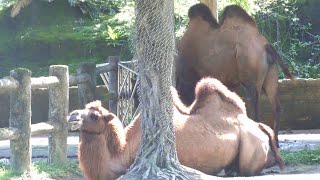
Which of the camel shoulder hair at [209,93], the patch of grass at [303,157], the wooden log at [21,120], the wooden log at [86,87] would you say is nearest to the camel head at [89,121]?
the camel shoulder hair at [209,93]

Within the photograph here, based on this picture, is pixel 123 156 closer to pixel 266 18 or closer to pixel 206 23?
pixel 206 23

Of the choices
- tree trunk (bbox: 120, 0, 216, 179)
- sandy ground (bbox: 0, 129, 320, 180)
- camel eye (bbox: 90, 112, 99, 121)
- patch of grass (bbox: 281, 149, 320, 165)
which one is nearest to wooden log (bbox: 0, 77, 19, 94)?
sandy ground (bbox: 0, 129, 320, 180)

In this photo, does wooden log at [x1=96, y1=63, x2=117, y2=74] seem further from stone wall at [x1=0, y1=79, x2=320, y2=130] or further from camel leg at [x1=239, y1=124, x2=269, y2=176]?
camel leg at [x1=239, y1=124, x2=269, y2=176]

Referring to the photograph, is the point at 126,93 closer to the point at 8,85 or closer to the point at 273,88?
the point at 273,88

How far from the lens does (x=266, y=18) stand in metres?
19.2

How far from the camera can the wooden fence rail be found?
8680 mm

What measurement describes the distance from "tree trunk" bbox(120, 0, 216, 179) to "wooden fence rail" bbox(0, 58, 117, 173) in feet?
8.03

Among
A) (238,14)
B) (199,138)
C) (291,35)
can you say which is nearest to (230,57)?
(238,14)

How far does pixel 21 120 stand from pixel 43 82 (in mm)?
713

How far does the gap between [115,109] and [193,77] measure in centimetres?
143

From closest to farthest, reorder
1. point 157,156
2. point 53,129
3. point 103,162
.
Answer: point 157,156 → point 103,162 → point 53,129

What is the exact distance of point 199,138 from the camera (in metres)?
7.82

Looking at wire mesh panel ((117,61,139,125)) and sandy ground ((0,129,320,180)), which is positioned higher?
wire mesh panel ((117,61,139,125))

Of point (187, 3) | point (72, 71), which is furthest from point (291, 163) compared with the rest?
point (72, 71)
